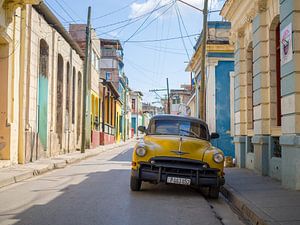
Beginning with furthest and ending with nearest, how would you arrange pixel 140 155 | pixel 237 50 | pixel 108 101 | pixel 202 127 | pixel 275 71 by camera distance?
1. pixel 108 101
2. pixel 237 50
3. pixel 275 71
4. pixel 202 127
5. pixel 140 155

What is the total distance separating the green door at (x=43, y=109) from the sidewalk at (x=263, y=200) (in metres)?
10.4

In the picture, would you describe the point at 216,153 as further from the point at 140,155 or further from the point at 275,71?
the point at 275,71

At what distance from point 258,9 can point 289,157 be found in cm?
505

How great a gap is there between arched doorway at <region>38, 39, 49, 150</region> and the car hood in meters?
11.1

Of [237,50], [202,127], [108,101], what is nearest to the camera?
[202,127]

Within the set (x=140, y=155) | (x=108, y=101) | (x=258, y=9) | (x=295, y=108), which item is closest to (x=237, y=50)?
(x=258, y=9)

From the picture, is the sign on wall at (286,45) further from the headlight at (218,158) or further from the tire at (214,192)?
the tire at (214,192)

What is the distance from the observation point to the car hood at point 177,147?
9.73 m

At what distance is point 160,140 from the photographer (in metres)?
10.2

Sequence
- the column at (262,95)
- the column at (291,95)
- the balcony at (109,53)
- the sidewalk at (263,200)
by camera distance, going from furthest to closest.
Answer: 1. the balcony at (109,53)
2. the column at (262,95)
3. the column at (291,95)
4. the sidewalk at (263,200)

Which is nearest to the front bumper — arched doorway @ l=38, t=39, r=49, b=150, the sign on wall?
the sign on wall

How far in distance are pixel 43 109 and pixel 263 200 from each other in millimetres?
13995

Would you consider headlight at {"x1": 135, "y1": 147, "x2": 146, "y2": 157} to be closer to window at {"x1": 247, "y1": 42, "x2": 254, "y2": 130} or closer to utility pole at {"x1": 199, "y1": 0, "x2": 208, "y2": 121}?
window at {"x1": 247, "y1": 42, "x2": 254, "y2": 130}

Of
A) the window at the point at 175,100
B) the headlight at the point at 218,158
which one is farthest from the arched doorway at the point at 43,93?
the window at the point at 175,100
